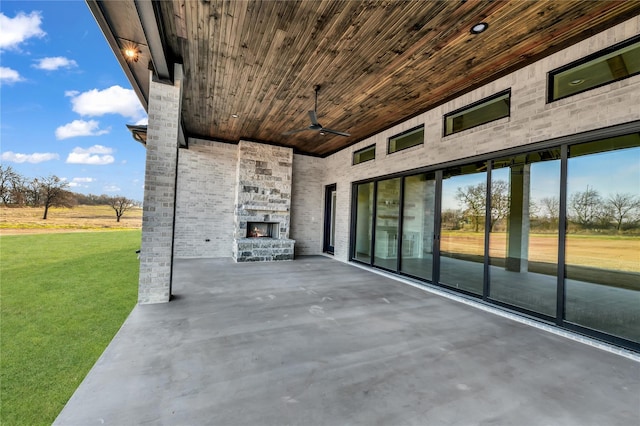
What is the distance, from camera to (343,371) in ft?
7.32

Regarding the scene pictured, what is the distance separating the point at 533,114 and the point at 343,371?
411 centimetres

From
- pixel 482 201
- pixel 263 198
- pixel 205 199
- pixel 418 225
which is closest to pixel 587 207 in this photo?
pixel 482 201

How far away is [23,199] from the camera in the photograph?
8.76 m

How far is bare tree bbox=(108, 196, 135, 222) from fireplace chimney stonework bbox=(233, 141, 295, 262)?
7772 mm

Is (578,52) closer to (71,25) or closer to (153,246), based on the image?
(153,246)

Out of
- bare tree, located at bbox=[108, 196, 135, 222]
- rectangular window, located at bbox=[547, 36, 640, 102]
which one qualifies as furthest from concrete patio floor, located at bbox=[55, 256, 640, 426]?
bare tree, located at bbox=[108, 196, 135, 222]

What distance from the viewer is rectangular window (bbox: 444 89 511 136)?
4055mm

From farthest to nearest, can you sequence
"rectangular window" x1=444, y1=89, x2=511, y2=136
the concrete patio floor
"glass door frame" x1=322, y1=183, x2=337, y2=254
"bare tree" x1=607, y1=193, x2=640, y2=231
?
"glass door frame" x1=322, y1=183, x2=337, y2=254, "rectangular window" x1=444, y1=89, x2=511, y2=136, "bare tree" x1=607, y1=193, x2=640, y2=231, the concrete patio floor

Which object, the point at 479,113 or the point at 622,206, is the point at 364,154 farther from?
the point at 622,206

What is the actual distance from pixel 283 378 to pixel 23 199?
1190 centimetres

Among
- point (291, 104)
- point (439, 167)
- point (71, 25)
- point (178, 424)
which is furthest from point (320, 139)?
point (71, 25)

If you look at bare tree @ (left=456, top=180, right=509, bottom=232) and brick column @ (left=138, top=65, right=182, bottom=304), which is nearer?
brick column @ (left=138, top=65, right=182, bottom=304)

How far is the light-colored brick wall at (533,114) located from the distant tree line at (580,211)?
83 centimetres

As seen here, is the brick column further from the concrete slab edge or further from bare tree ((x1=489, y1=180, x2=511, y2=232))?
bare tree ((x1=489, y1=180, x2=511, y2=232))
